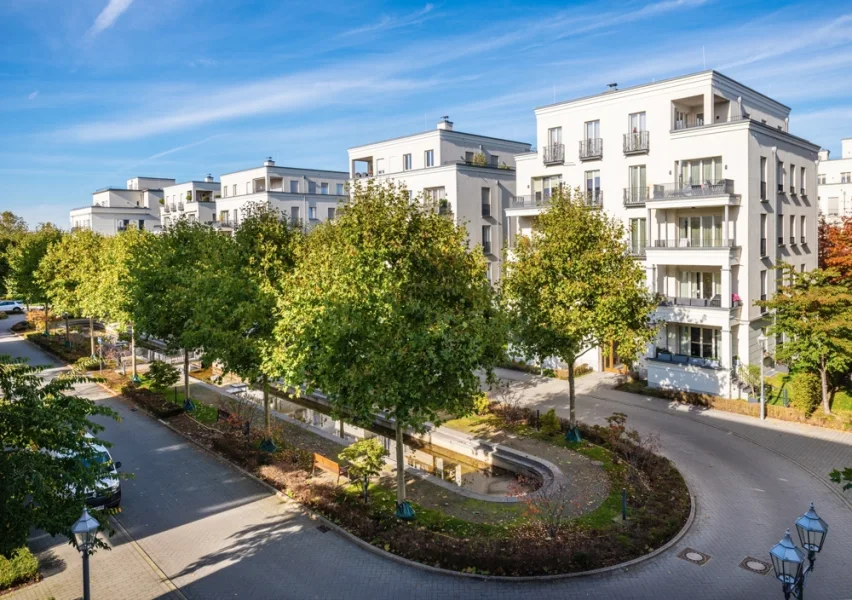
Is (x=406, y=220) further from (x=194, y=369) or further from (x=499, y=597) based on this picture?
(x=194, y=369)

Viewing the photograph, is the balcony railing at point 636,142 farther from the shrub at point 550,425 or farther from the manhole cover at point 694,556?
the manhole cover at point 694,556

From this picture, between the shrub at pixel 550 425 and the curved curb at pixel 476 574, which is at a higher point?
the shrub at pixel 550 425

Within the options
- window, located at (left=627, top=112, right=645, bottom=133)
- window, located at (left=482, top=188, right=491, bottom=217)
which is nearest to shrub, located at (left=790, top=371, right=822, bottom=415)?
window, located at (left=627, top=112, right=645, bottom=133)

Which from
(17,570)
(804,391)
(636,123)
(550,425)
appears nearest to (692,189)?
(636,123)

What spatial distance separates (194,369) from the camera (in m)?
35.4

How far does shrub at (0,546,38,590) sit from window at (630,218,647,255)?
1048 inches

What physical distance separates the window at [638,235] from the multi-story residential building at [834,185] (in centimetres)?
3100

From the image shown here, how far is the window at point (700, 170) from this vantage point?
28.1 m

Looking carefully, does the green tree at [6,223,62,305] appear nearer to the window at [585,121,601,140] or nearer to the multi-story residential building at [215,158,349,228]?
the multi-story residential building at [215,158,349,228]

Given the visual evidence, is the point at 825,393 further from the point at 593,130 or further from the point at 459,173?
the point at 459,173

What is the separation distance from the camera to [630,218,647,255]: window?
3080 cm

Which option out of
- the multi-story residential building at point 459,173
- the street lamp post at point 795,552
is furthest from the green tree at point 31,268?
the street lamp post at point 795,552

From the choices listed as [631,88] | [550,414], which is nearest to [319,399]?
[550,414]

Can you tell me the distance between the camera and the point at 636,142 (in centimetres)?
3053
